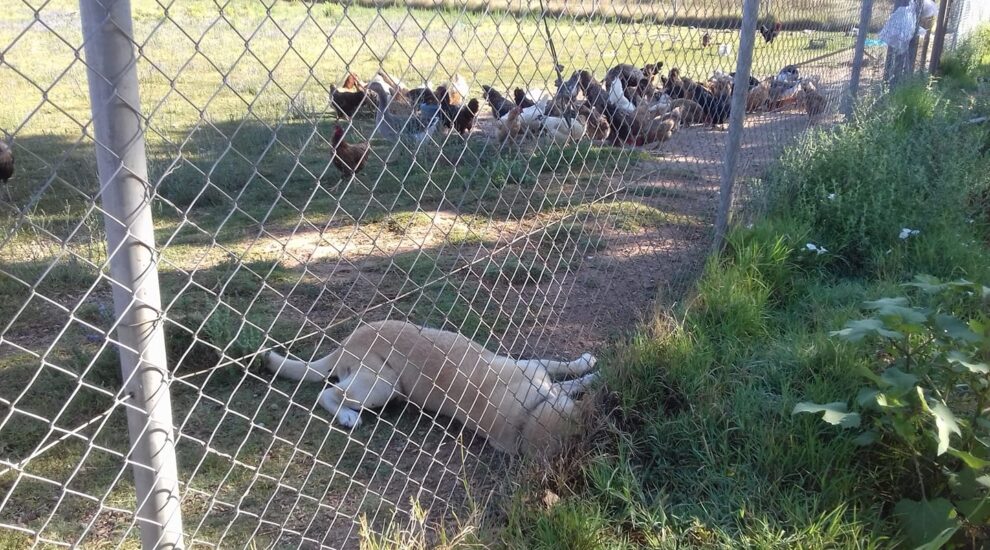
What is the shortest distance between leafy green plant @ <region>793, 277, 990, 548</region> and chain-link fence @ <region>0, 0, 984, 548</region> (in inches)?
48.1

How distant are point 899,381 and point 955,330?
29 centimetres

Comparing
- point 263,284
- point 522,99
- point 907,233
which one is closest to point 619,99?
point 522,99

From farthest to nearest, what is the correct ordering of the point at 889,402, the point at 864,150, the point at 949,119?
the point at 949,119
the point at 864,150
the point at 889,402

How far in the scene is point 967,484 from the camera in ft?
8.87

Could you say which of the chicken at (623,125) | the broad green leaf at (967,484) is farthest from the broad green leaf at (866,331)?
the chicken at (623,125)

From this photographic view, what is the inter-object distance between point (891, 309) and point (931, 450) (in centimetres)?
55

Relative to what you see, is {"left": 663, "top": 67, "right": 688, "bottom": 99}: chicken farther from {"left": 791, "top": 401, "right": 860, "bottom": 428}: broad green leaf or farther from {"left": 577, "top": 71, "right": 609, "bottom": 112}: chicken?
{"left": 791, "top": 401, "right": 860, "bottom": 428}: broad green leaf

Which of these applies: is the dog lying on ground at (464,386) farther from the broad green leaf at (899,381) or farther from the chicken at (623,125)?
the chicken at (623,125)

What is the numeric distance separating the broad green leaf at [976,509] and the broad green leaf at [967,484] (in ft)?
0.09

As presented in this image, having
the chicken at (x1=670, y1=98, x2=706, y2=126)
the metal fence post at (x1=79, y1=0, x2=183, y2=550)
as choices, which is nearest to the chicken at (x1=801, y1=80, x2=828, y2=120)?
the chicken at (x1=670, y1=98, x2=706, y2=126)

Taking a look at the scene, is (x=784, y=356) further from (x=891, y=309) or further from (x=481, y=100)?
(x=481, y=100)

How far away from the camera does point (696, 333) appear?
4.08 metres

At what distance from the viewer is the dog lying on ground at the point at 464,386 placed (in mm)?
3547

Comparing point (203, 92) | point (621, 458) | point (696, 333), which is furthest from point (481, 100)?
point (621, 458)
